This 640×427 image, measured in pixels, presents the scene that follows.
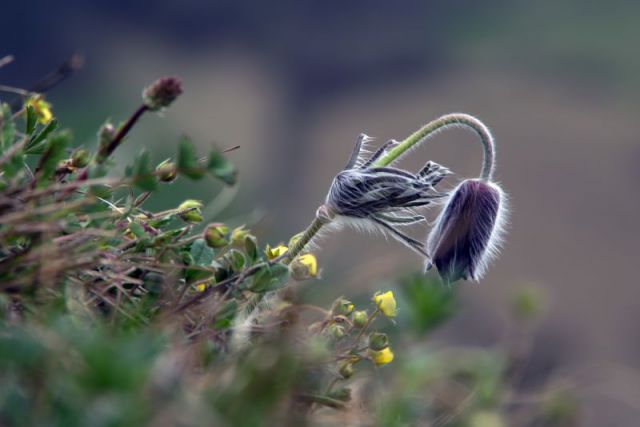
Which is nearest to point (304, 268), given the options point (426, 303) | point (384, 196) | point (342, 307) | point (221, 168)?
point (342, 307)

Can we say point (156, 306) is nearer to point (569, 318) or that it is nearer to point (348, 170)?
point (348, 170)

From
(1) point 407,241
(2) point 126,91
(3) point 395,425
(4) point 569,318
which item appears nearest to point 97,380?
(3) point 395,425

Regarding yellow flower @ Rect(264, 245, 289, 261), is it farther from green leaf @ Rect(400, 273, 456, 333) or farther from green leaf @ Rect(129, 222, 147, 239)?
green leaf @ Rect(400, 273, 456, 333)

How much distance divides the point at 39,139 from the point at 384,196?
58cm

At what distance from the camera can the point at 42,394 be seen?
83 centimetres

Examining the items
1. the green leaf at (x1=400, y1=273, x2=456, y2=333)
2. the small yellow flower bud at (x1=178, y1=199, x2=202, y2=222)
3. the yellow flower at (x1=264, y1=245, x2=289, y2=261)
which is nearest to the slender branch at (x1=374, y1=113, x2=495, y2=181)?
the yellow flower at (x1=264, y1=245, x2=289, y2=261)

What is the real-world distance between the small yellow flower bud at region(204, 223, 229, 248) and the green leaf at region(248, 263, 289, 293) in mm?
94

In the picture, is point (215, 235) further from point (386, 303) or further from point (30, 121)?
point (30, 121)

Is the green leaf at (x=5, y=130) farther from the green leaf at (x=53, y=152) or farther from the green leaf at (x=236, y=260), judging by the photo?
the green leaf at (x=236, y=260)

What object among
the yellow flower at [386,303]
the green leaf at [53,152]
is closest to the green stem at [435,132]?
the yellow flower at [386,303]

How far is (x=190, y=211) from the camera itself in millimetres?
1589

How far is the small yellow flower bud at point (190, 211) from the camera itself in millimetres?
1577

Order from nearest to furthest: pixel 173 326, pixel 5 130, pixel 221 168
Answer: pixel 173 326 → pixel 221 168 → pixel 5 130

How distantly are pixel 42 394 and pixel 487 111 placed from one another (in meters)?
9.41
